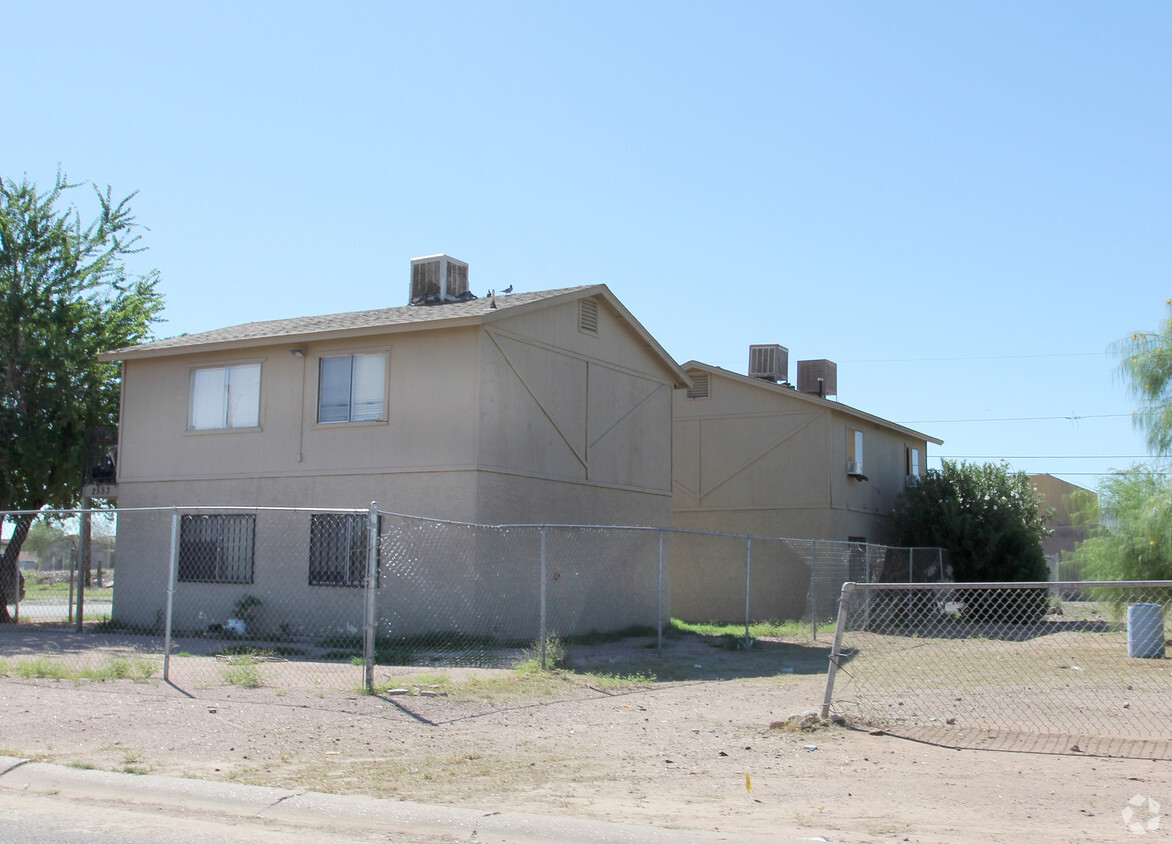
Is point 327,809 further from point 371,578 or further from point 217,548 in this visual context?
point 217,548

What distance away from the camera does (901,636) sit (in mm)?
19766

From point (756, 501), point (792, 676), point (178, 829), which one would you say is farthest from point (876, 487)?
point (178, 829)

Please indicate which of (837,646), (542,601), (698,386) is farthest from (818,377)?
(837,646)

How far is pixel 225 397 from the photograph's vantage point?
18.4 meters

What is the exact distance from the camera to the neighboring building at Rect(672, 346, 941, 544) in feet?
81.7

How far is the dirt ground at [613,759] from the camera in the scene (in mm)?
6160

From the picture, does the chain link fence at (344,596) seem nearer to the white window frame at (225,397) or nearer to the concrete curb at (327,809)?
the white window frame at (225,397)

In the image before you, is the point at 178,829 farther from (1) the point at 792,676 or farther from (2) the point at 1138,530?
(2) the point at 1138,530

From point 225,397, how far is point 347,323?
8.62 feet

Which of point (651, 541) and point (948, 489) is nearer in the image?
point (651, 541)

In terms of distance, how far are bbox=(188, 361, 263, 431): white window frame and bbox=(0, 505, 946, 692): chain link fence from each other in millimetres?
1627

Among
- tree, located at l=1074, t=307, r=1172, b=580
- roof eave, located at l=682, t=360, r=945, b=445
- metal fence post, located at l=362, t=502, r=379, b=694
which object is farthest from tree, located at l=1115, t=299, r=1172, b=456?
metal fence post, located at l=362, t=502, r=379, b=694

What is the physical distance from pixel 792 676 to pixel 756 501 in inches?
496

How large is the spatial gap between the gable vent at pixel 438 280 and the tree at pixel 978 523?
1305 centimetres
